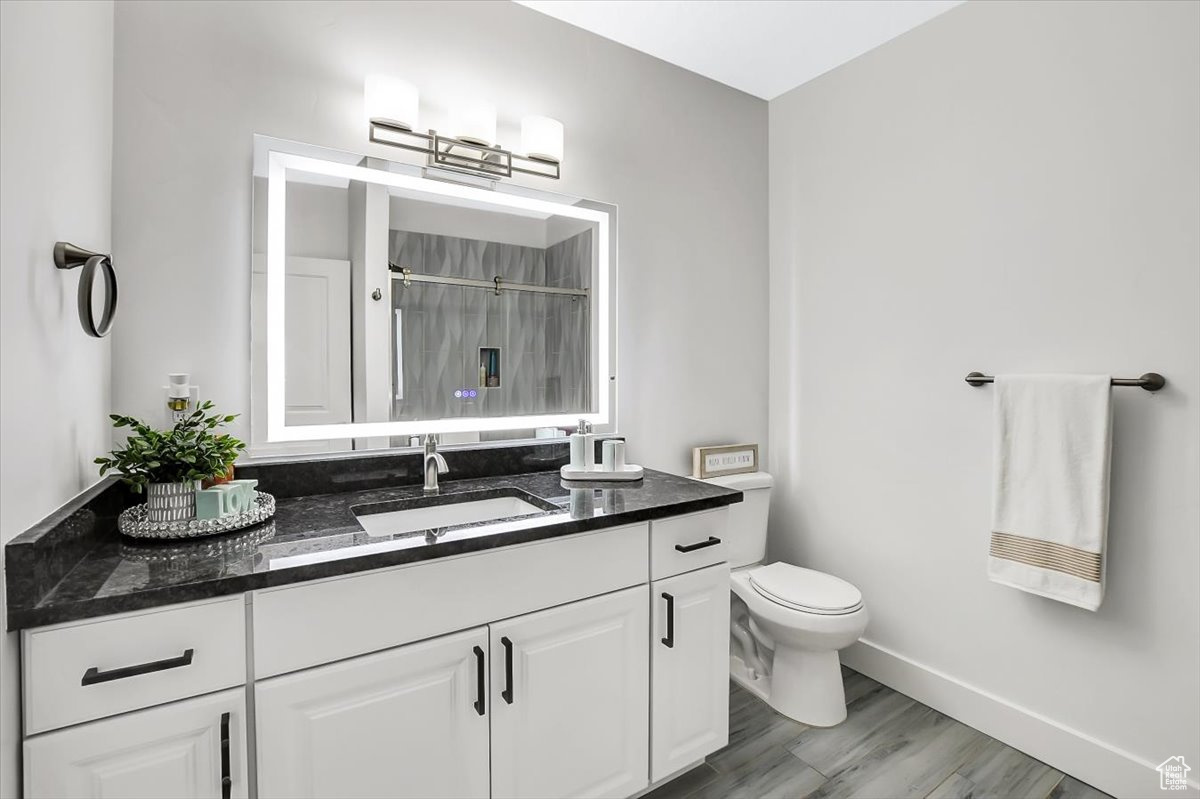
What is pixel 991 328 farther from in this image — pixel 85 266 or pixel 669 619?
pixel 85 266

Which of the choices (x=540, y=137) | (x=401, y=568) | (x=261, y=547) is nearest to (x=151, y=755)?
(x=261, y=547)

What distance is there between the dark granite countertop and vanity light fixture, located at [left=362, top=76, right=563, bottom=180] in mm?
1006

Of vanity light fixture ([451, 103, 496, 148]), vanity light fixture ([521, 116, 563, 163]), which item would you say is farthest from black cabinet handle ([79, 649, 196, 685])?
vanity light fixture ([521, 116, 563, 163])

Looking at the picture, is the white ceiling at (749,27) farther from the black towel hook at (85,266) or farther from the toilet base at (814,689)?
the toilet base at (814,689)

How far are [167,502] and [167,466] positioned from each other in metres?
0.07

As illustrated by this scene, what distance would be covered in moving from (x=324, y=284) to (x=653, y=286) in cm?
117

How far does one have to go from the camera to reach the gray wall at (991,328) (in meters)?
1.54

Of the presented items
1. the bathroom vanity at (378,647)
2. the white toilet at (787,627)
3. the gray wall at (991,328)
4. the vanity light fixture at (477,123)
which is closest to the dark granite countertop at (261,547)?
the bathroom vanity at (378,647)

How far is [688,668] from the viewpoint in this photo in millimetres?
1561

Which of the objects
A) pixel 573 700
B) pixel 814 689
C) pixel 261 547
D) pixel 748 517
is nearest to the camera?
pixel 261 547

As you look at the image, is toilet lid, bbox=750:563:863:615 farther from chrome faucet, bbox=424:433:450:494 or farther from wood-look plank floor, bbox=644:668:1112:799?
chrome faucet, bbox=424:433:450:494

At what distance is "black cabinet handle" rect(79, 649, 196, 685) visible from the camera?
33.9 inches

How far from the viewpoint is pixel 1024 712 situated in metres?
1.82

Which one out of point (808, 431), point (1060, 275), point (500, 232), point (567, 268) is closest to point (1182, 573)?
point (1060, 275)
